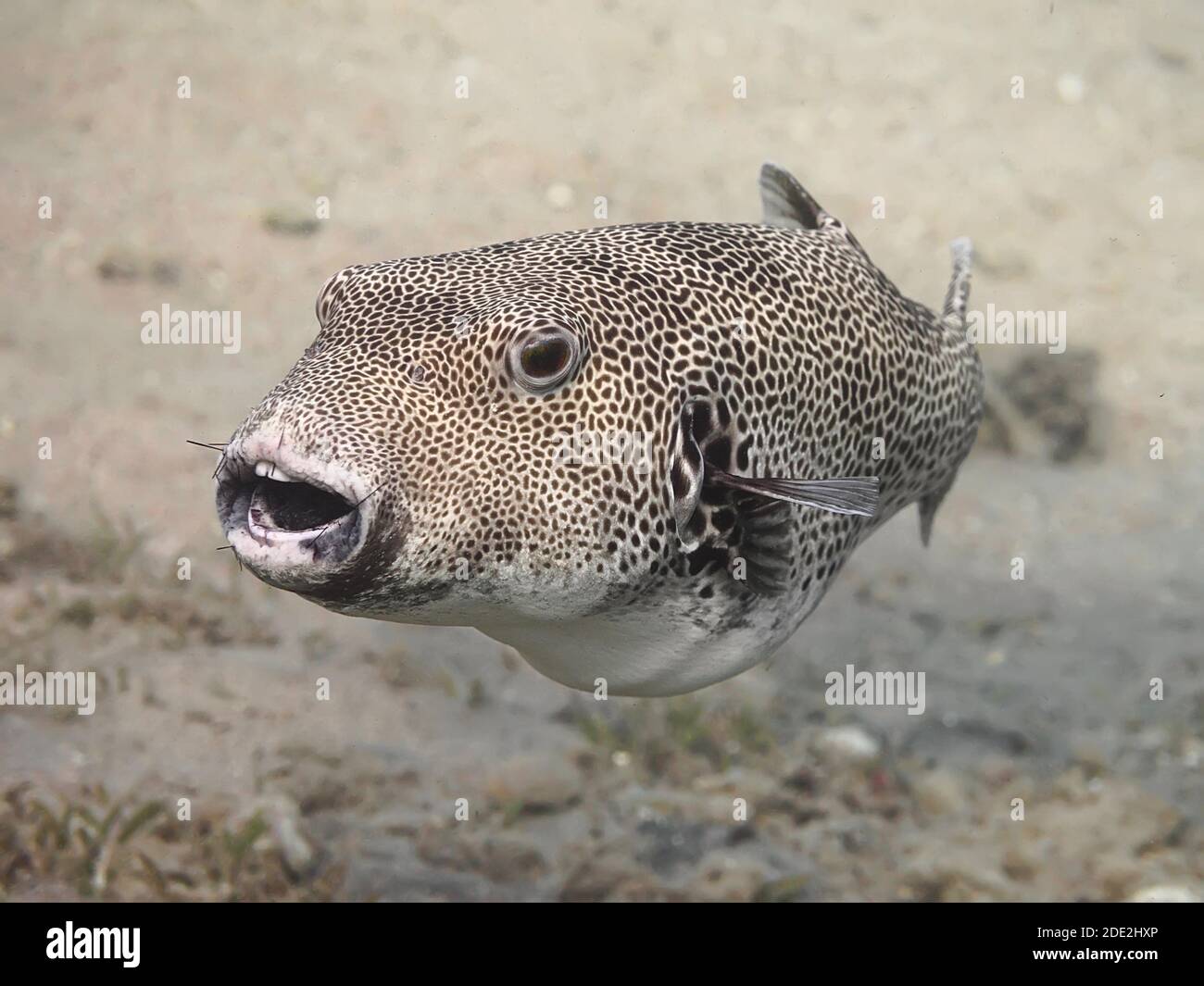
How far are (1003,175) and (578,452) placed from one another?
9.99m

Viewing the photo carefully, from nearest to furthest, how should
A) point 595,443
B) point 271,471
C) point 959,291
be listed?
point 271,471 < point 595,443 < point 959,291

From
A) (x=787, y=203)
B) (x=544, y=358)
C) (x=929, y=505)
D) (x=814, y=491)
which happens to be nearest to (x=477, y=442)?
(x=544, y=358)

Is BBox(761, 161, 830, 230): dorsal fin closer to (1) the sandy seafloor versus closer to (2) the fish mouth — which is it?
(2) the fish mouth

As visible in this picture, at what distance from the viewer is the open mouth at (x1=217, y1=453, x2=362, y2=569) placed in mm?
1911

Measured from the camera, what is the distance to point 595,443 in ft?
7.47

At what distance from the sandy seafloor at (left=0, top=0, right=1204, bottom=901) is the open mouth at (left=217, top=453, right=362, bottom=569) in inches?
101

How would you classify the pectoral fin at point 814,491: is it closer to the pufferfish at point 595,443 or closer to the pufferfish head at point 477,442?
the pufferfish at point 595,443

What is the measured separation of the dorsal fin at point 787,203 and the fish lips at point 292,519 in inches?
72.8

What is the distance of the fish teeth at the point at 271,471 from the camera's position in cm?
193

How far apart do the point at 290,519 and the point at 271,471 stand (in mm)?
101

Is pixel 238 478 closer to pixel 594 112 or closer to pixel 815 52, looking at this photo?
pixel 594 112

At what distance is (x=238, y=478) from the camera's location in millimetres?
2004

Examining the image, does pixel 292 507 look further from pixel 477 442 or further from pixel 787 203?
pixel 787 203

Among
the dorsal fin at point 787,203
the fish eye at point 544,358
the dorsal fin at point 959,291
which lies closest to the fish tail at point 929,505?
the dorsal fin at point 959,291
